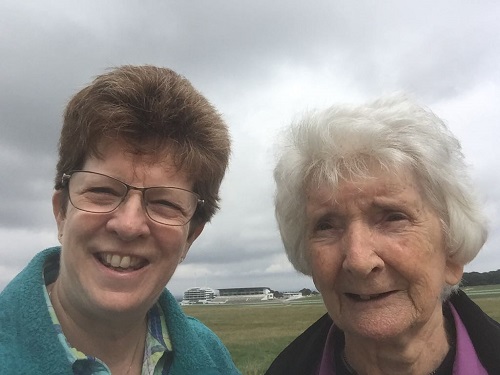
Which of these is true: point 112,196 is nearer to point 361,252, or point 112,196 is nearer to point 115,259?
point 115,259

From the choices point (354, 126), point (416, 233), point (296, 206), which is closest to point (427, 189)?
point (416, 233)

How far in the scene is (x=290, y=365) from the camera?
367cm

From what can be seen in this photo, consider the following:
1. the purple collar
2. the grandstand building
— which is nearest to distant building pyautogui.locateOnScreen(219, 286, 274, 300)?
the grandstand building

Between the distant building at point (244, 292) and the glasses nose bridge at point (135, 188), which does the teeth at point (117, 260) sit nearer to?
the glasses nose bridge at point (135, 188)

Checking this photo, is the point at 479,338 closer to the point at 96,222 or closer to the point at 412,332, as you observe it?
the point at 412,332

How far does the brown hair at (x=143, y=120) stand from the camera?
2785 millimetres

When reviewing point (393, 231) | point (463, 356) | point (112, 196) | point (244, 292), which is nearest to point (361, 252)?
point (393, 231)

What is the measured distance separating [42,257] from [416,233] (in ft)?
7.17

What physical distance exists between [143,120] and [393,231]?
4.91ft

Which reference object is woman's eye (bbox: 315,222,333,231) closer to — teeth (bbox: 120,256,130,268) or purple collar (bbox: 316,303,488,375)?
purple collar (bbox: 316,303,488,375)

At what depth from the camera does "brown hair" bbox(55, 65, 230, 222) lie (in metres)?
2.79

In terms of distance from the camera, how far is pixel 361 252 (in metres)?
2.80

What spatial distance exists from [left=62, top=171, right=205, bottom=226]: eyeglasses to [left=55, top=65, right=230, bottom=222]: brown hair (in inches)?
4.1

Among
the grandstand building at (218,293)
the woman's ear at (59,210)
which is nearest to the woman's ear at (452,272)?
the woman's ear at (59,210)
